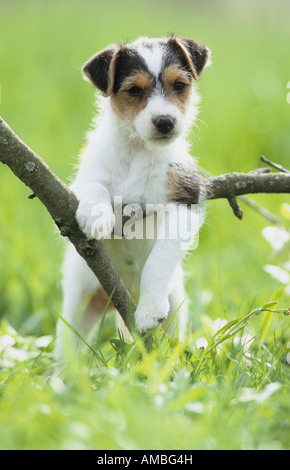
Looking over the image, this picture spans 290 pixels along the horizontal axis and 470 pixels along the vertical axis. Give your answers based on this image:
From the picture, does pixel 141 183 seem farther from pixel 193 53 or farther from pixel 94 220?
pixel 193 53

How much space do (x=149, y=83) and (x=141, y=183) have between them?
21.8 inches

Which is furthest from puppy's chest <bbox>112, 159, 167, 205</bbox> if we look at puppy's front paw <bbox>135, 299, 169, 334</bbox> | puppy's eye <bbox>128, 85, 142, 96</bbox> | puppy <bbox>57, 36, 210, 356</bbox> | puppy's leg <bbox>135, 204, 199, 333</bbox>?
puppy's front paw <bbox>135, 299, 169, 334</bbox>

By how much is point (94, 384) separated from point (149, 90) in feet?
5.36

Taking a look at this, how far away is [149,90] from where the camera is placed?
3.49 metres

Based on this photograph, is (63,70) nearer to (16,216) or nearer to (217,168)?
(217,168)

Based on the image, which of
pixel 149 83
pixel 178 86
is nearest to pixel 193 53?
pixel 178 86

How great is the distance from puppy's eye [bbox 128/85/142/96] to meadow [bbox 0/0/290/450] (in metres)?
0.66

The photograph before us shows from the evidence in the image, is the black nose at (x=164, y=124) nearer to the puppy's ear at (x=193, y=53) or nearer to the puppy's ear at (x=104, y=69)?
the puppy's ear at (x=104, y=69)

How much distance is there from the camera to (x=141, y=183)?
3.44 m

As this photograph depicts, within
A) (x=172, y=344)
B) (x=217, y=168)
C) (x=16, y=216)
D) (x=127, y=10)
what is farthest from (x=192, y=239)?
(x=127, y=10)

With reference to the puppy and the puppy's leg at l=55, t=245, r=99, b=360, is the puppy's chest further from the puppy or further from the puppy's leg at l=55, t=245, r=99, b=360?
the puppy's leg at l=55, t=245, r=99, b=360

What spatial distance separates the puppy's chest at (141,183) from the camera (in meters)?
3.42

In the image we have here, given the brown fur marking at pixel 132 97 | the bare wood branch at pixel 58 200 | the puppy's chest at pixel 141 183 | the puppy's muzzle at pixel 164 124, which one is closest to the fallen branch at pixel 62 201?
the bare wood branch at pixel 58 200

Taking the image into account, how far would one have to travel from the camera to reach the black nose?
11.0ft
